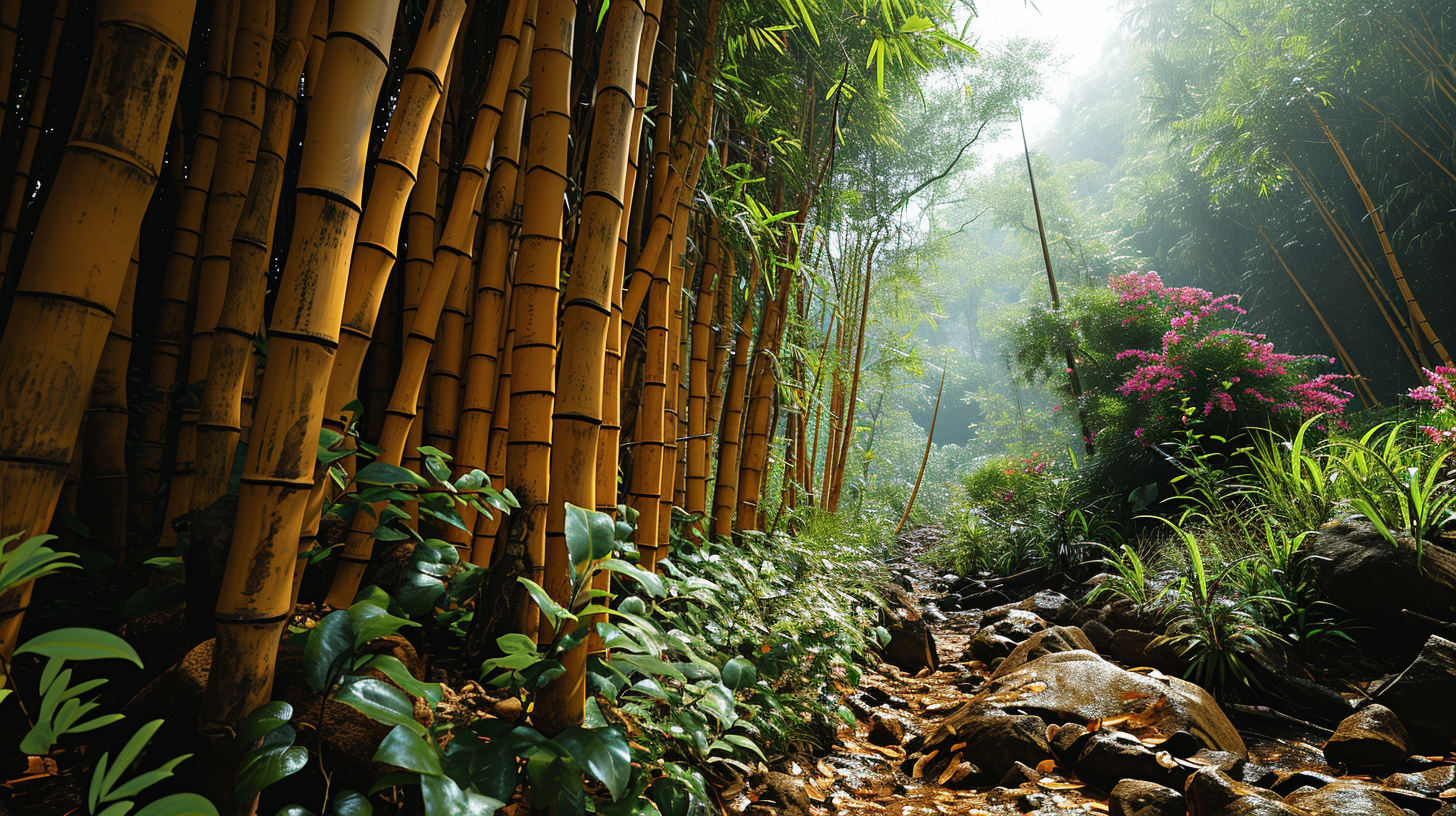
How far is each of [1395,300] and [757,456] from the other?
7.88m

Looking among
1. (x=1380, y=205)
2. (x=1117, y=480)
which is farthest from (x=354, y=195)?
(x=1380, y=205)

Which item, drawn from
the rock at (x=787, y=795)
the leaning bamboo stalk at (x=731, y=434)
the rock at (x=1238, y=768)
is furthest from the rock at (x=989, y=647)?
the rock at (x=787, y=795)

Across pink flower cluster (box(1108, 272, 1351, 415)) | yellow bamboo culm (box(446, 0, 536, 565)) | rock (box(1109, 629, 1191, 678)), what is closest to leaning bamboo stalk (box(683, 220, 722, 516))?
yellow bamboo culm (box(446, 0, 536, 565))

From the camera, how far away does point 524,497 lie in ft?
2.89

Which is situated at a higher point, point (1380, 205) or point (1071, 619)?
point (1380, 205)

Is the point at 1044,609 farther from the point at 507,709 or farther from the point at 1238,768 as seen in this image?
the point at 507,709

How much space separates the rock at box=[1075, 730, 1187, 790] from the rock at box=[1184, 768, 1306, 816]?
11 centimetres

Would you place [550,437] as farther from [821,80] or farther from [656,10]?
[821,80]

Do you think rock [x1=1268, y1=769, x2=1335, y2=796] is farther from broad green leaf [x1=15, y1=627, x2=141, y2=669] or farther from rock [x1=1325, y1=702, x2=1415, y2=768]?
broad green leaf [x1=15, y1=627, x2=141, y2=669]

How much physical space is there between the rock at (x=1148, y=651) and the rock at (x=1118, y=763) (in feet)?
3.16

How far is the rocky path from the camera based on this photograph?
1.23m

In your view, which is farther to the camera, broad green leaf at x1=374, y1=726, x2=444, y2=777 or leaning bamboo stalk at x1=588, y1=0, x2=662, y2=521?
leaning bamboo stalk at x1=588, y1=0, x2=662, y2=521

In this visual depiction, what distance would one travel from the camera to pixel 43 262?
54 centimetres

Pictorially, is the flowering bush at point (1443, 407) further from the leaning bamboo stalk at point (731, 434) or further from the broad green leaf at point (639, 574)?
the broad green leaf at point (639, 574)
